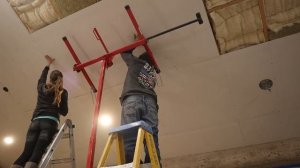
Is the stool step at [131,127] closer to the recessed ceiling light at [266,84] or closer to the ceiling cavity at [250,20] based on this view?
the ceiling cavity at [250,20]

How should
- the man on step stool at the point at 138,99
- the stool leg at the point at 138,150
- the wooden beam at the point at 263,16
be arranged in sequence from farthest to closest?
the wooden beam at the point at 263,16, the man on step stool at the point at 138,99, the stool leg at the point at 138,150

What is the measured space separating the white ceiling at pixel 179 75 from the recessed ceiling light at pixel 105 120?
0.08m

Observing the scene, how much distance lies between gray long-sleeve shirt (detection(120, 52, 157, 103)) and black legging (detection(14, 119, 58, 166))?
795mm

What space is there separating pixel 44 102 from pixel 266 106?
256 cm

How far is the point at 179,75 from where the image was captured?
3.25 m

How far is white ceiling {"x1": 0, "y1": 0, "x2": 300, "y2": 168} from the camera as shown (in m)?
2.93

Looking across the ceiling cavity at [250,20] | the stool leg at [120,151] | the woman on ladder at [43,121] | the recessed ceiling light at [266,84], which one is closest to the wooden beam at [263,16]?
the ceiling cavity at [250,20]

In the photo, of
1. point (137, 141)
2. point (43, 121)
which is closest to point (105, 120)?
point (43, 121)

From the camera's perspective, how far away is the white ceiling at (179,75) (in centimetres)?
293

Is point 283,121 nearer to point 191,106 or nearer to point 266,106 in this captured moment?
point 266,106

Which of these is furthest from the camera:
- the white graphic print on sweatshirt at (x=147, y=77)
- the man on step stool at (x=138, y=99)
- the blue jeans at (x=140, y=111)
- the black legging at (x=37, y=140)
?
the white graphic print on sweatshirt at (x=147, y=77)

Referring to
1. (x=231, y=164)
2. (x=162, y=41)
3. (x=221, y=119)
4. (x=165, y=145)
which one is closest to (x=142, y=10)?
(x=162, y=41)

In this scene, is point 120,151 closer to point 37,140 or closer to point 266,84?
point 37,140

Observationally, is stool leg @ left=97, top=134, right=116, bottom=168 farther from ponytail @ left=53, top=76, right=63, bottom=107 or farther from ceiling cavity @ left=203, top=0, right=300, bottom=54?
ceiling cavity @ left=203, top=0, right=300, bottom=54
